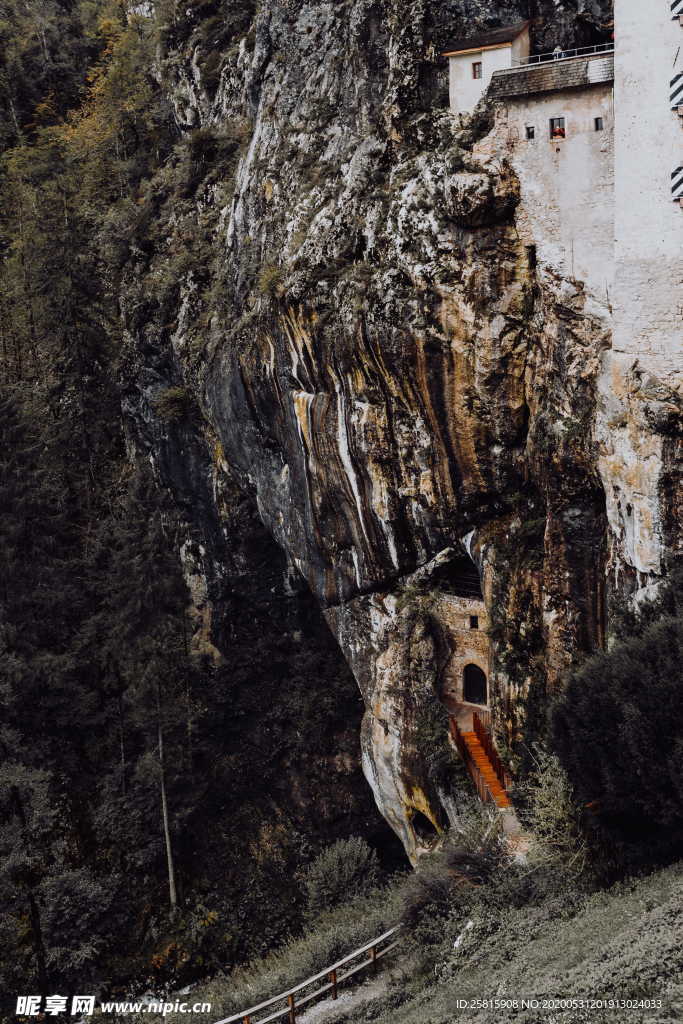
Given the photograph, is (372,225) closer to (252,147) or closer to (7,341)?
(252,147)

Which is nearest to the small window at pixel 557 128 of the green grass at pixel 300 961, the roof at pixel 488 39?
the roof at pixel 488 39

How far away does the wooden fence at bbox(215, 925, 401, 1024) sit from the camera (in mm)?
14805

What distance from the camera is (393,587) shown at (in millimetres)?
22125

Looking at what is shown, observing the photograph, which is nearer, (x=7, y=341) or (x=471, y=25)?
(x=471, y=25)

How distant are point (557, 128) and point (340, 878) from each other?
18.6m

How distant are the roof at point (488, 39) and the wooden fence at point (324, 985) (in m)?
17.5

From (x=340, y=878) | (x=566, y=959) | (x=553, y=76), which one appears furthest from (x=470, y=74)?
(x=340, y=878)

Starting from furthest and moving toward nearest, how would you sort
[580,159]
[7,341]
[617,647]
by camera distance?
[7,341]
[580,159]
[617,647]

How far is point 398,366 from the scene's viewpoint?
19.2 m

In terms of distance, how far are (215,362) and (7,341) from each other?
42.4ft

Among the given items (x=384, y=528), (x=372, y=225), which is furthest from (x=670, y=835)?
(x=372, y=225)

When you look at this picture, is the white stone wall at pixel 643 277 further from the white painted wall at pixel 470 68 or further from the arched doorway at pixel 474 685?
the arched doorway at pixel 474 685

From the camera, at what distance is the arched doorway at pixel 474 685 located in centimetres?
2244

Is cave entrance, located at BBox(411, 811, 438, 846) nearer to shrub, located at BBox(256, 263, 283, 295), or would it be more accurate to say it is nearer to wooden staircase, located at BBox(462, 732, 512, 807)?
wooden staircase, located at BBox(462, 732, 512, 807)
